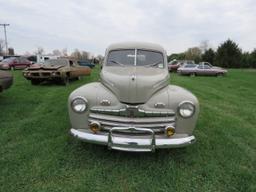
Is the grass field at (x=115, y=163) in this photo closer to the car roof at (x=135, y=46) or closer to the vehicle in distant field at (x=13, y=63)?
the car roof at (x=135, y=46)

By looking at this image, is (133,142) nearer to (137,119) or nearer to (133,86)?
(137,119)

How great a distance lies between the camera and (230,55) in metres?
45.3

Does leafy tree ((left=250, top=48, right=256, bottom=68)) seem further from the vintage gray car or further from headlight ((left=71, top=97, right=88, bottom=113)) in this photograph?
headlight ((left=71, top=97, right=88, bottom=113))

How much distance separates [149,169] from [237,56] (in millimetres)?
47533

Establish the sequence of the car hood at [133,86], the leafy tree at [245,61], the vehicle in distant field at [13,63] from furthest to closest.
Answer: the leafy tree at [245,61] < the vehicle in distant field at [13,63] < the car hood at [133,86]

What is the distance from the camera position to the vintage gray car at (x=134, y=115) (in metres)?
3.32

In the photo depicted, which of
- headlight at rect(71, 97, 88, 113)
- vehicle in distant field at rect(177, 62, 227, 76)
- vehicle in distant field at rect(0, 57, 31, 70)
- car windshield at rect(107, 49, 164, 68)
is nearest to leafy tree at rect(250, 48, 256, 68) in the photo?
vehicle in distant field at rect(177, 62, 227, 76)

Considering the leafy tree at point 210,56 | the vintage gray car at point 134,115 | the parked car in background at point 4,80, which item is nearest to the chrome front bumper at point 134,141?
the vintage gray car at point 134,115

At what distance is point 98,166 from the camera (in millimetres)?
3527

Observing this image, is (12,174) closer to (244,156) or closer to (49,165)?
(49,165)

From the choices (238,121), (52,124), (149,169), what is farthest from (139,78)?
(238,121)

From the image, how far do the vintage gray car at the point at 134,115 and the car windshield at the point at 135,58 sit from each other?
1178 mm

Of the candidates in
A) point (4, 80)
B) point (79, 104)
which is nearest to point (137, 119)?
point (79, 104)

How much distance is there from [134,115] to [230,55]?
47.2 meters
